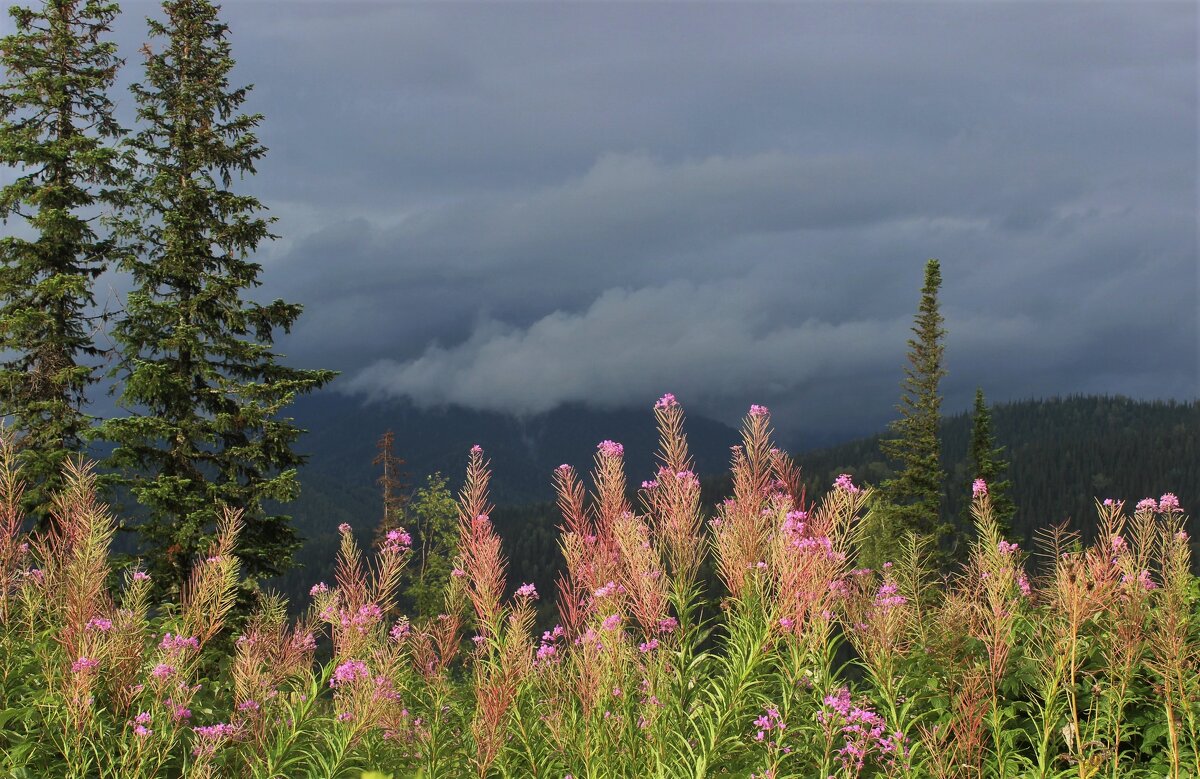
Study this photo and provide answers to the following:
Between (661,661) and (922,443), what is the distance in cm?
→ 3950

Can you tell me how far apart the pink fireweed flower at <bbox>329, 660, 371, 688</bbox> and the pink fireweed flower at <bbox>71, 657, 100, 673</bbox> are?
4.11ft

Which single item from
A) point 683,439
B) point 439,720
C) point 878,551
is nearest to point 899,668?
point 683,439

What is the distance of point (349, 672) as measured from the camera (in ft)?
15.7

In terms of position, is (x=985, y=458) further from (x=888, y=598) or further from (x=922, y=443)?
(x=888, y=598)

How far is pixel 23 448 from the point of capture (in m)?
20.7

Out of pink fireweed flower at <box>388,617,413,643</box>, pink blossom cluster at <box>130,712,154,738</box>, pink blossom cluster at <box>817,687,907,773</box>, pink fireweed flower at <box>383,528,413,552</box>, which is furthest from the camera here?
pink fireweed flower at <box>388,617,413,643</box>

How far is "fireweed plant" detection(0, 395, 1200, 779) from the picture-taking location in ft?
13.7

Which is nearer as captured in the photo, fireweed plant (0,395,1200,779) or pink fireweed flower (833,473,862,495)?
fireweed plant (0,395,1200,779)

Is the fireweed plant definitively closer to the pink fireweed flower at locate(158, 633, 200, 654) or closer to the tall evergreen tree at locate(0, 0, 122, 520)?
the pink fireweed flower at locate(158, 633, 200, 654)

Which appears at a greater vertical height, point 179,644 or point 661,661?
point 661,661

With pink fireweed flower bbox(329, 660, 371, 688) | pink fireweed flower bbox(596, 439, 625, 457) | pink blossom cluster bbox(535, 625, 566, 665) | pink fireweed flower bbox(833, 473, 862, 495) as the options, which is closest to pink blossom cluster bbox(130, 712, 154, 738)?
pink fireweed flower bbox(329, 660, 371, 688)

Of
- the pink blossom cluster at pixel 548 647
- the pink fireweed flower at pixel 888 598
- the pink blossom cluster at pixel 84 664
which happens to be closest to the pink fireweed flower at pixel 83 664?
the pink blossom cluster at pixel 84 664

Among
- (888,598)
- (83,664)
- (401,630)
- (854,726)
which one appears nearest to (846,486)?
(888,598)

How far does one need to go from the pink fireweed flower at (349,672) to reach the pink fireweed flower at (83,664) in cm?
125
